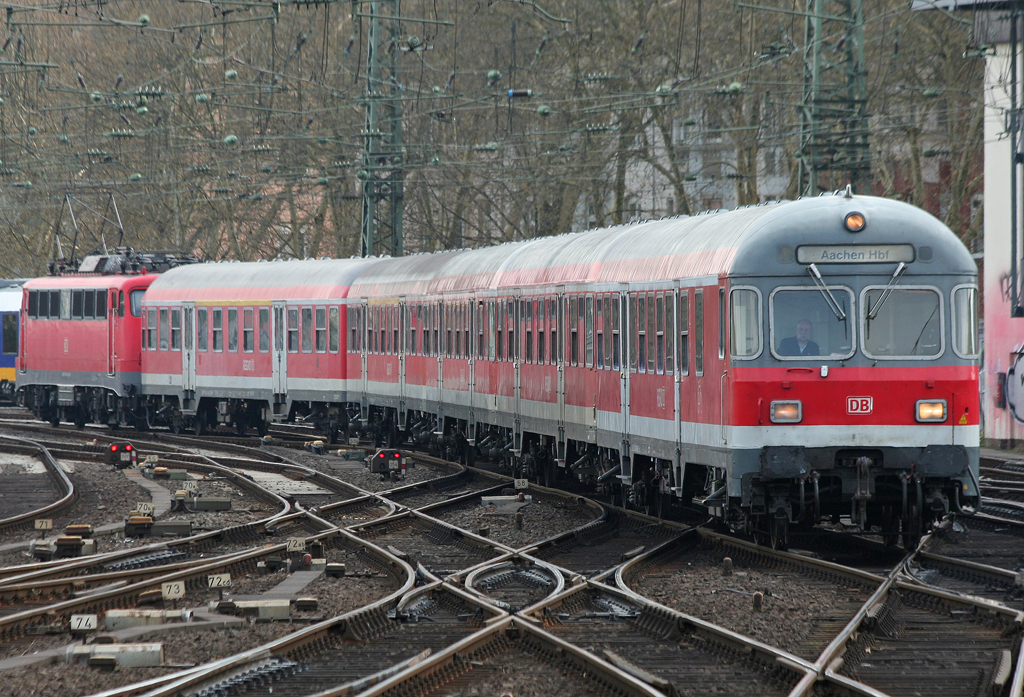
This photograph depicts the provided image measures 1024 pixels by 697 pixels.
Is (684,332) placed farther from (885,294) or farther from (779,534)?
(779,534)

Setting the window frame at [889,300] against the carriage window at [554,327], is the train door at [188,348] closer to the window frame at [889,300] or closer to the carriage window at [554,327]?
the carriage window at [554,327]

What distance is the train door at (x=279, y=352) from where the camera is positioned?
30812 millimetres

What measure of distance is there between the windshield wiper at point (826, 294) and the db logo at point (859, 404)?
666 millimetres

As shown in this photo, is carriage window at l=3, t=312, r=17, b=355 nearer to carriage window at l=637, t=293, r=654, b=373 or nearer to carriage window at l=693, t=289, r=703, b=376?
carriage window at l=637, t=293, r=654, b=373

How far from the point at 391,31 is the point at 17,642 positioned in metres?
23.2

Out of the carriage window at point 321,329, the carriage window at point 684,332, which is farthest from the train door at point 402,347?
the carriage window at point 684,332

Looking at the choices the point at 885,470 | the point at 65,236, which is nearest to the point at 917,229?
the point at 885,470

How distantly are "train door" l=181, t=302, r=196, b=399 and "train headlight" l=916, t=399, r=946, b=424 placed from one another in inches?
872

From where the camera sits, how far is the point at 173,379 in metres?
33.0

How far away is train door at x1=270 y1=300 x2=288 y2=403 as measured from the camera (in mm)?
30812

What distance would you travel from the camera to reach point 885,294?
12.8 metres

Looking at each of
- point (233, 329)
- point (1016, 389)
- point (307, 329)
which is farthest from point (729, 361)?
point (233, 329)

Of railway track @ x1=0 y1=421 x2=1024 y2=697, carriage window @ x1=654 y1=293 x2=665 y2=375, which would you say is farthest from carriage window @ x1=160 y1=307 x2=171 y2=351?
carriage window @ x1=654 y1=293 x2=665 y2=375

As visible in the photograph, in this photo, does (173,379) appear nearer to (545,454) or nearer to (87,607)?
(545,454)
